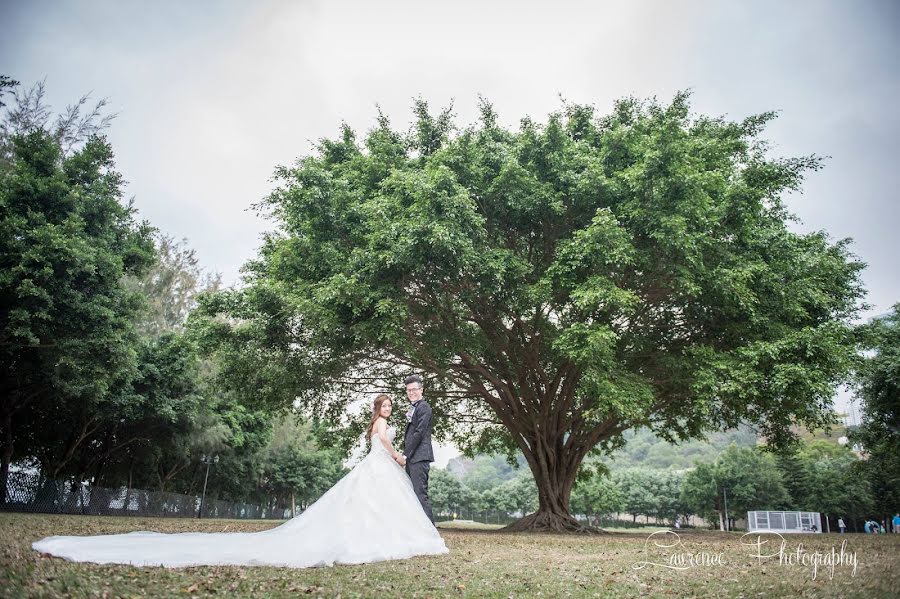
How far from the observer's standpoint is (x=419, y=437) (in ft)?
28.9

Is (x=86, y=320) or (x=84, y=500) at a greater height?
(x=86, y=320)

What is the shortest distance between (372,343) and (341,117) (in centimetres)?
846

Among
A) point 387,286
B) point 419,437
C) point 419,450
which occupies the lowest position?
point 419,450

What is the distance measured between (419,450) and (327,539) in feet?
6.61

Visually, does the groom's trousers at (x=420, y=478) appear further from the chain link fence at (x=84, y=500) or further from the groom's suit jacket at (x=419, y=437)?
the chain link fence at (x=84, y=500)

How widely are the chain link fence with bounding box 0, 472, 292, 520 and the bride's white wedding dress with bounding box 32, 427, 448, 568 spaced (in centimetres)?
1929

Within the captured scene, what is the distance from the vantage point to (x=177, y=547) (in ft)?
22.4

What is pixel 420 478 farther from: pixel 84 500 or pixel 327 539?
pixel 84 500

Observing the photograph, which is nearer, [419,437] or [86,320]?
[419,437]
